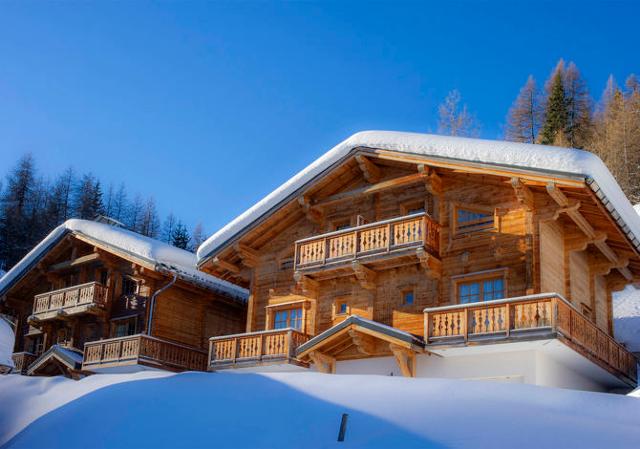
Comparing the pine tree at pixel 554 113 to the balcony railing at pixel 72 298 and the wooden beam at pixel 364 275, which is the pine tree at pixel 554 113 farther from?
the wooden beam at pixel 364 275

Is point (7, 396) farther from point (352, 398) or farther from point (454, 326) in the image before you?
point (454, 326)

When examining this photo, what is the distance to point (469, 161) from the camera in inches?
788

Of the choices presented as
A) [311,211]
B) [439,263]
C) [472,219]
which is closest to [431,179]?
[472,219]

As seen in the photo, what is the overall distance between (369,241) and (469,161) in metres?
3.59

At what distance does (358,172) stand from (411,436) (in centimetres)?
1322

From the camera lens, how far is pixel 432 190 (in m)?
21.9

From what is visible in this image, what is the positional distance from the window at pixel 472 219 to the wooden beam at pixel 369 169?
2957 millimetres

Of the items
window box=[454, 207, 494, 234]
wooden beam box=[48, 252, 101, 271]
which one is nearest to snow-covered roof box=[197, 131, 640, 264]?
window box=[454, 207, 494, 234]

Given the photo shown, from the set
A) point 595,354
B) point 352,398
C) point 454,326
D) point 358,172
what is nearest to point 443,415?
point 352,398

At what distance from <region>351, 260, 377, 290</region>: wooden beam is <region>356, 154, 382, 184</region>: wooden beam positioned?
3054mm

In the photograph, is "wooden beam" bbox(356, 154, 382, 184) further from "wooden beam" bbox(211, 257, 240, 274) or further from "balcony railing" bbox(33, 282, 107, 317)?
"balcony railing" bbox(33, 282, 107, 317)

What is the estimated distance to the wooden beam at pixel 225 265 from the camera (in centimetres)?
2556

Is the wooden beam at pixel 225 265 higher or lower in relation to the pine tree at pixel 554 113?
lower

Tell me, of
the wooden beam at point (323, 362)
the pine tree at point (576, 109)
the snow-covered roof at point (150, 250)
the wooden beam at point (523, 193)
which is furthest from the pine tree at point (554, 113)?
the wooden beam at point (323, 362)
